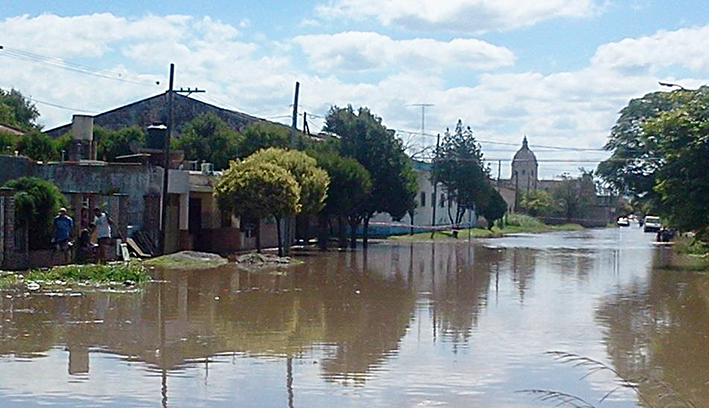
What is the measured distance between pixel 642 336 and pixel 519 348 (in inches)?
134

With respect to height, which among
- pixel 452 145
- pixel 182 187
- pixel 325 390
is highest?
pixel 452 145

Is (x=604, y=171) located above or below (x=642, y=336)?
above

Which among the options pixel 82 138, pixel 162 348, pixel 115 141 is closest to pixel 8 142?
pixel 115 141

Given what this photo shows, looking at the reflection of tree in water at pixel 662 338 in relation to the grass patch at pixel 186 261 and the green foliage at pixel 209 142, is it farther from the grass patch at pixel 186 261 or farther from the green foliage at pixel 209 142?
the green foliage at pixel 209 142

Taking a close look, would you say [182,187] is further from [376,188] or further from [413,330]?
[413,330]

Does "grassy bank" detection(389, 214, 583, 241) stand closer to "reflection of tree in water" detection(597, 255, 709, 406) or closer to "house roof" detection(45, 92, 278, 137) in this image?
"house roof" detection(45, 92, 278, 137)

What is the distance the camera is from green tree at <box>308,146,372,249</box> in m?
49.8

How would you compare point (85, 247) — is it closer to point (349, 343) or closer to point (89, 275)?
point (89, 275)

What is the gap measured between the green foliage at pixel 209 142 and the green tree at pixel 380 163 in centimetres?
626

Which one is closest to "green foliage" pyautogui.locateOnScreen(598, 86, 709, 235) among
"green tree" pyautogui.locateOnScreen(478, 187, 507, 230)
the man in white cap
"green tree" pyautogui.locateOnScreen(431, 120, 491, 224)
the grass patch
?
the grass patch

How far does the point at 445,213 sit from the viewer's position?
321 feet

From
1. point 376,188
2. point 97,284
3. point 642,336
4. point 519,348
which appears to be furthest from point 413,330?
point 376,188

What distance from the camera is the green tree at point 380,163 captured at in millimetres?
58250

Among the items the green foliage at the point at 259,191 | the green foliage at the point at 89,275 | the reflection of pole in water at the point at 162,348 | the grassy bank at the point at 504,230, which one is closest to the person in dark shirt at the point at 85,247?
the green foliage at the point at 89,275
